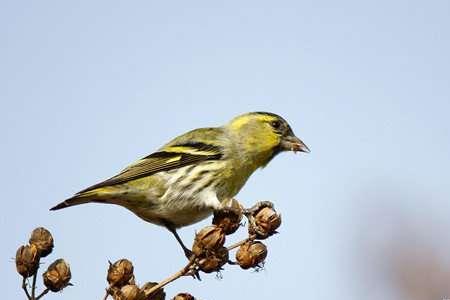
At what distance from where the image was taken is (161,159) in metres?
5.92

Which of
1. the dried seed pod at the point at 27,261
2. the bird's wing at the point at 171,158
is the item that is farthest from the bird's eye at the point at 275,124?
the dried seed pod at the point at 27,261

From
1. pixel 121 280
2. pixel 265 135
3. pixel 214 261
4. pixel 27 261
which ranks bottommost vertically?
pixel 214 261

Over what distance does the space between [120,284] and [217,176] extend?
7.67 ft

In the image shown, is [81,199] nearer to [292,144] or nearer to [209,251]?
[209,251]

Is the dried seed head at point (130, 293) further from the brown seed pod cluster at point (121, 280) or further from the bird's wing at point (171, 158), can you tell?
the bird's wing at point (171, 158)

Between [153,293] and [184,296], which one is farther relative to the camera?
A: [184,296]

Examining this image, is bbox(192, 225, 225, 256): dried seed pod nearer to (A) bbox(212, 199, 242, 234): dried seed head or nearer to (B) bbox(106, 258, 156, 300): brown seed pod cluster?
(A) bbox(212, 199, 242, 234): dried seed head

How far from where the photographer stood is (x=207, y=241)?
12.7 feet

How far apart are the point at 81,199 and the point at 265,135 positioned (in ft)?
7.79

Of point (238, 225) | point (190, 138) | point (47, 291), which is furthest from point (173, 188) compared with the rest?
point (47, 291)

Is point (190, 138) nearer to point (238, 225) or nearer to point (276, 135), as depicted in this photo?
point (276, 135)

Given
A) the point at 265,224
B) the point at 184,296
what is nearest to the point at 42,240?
the point at 184,296

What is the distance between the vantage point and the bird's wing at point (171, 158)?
554 cm

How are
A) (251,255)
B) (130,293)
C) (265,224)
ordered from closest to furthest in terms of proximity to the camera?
(130,293)
(251,255)
(265,224)
